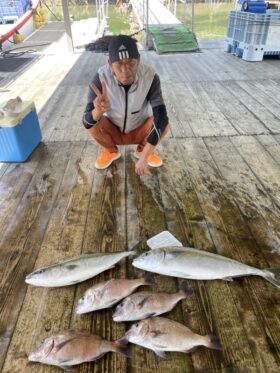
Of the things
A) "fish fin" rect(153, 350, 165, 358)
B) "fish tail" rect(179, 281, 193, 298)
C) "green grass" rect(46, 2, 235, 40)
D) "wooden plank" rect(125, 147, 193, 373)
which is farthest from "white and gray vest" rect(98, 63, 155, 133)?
"green grass" rect(46, 2, 235, 40)

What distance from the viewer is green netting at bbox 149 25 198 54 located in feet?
25.5

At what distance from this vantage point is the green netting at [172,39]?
307 inches

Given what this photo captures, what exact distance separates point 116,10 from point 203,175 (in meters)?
27.2

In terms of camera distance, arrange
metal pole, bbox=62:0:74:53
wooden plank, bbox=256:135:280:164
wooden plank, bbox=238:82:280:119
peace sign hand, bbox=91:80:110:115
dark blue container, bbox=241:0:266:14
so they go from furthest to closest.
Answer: metal pole, bbox=62:0:74:53, dark blue container, bbox=241:0:266:14, wooden plank, bbox=238:82:280:119, wooden plank, bbox=256:135:280:164, peace sign hand, bbox=91:80:110:115

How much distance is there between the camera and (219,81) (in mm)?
5520

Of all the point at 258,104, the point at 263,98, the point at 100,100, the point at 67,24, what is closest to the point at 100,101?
the point at 100,100

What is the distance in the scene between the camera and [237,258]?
190 centimetres

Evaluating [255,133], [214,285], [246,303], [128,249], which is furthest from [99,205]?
[255,133]

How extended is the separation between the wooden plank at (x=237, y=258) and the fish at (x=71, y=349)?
0.54 meters

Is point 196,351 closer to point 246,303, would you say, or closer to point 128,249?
point 246,303

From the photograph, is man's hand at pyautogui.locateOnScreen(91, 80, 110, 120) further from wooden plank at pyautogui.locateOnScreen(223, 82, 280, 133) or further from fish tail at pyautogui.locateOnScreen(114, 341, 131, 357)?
wooden plank at pyautogui.locateOnScreen(223, 82, 280, 133)

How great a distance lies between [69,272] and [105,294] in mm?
246

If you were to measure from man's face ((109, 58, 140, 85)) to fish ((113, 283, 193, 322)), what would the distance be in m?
1.50

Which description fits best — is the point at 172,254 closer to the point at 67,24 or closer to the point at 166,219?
the point at 166,219
